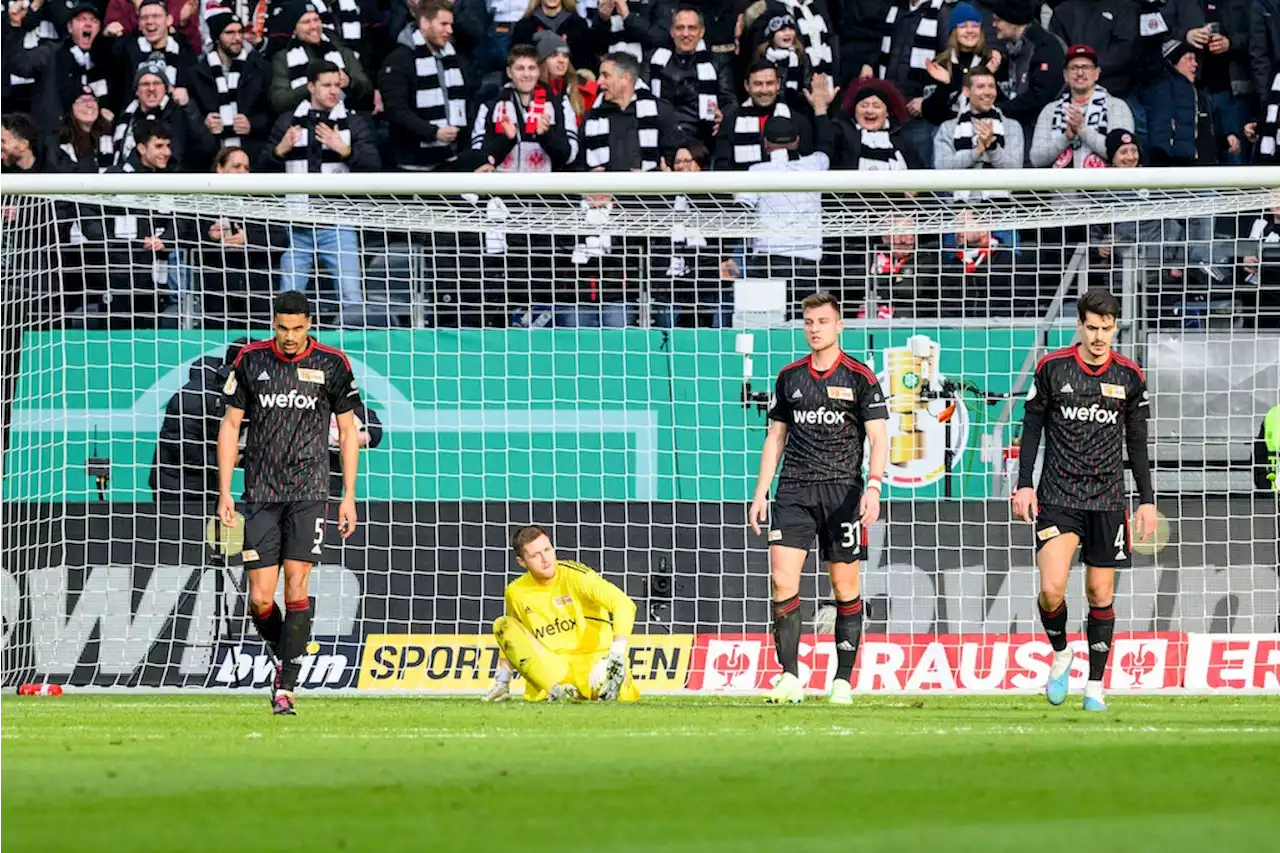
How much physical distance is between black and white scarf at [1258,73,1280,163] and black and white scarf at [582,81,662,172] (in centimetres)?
460

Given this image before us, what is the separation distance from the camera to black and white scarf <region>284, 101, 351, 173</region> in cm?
1531

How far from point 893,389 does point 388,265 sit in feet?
11.2

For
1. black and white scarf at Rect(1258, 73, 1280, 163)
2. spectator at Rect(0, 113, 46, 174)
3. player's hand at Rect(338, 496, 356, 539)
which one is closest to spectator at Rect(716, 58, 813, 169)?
black and white scarf at Rect(1258, 73, 1280, 163)

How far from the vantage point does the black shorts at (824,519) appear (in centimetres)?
1048

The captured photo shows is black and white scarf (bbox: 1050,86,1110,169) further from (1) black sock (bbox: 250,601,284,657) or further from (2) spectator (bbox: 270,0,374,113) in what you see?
(1) black sock (bbox: 250,601,284,657)

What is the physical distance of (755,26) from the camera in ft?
52.8

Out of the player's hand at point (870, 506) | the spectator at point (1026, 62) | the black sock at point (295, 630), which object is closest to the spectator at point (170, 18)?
the spectator at point (1026, 62)

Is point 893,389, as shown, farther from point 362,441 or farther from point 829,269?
point 362,441

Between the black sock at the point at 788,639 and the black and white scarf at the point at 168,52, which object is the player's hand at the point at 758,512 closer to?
the black sock at the point at 788,639

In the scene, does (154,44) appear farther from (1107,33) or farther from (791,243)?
(1107,33)

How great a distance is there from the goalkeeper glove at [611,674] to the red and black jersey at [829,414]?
123cm

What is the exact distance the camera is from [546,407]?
511 inches

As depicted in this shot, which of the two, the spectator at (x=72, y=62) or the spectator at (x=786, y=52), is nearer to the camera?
the spectator at (x=786, y=52)

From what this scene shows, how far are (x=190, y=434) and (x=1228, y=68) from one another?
852 centimetres
